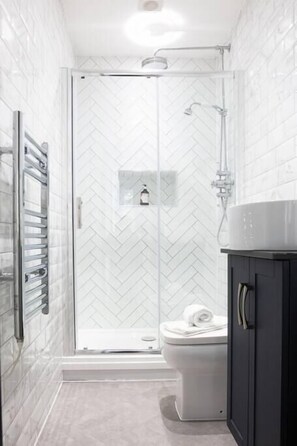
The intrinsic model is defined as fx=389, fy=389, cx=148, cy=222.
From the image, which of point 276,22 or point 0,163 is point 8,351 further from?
point 276,22

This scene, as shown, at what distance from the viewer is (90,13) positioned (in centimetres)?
284

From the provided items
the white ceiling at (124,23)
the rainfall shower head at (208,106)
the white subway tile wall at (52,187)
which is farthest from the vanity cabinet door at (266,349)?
the white ceiling at (124,23)

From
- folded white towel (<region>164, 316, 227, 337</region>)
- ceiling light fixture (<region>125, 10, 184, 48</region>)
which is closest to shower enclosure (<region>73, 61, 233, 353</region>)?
ceiling light fixture (<region>125, 10, 184, 48</region>)

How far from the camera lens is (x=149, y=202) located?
10.9ft

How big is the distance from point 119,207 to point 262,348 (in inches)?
84.2

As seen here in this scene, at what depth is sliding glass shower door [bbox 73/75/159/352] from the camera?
3248 mm

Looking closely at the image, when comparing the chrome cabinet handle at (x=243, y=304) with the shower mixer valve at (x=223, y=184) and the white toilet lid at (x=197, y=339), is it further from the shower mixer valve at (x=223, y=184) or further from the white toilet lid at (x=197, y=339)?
the shower mixer valve at (x=223, y=184)

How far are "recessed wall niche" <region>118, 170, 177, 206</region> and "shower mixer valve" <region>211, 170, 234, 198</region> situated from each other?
371 millimetres

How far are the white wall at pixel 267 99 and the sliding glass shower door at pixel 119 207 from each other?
820mm

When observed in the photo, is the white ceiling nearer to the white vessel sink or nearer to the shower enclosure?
the shower enclosure

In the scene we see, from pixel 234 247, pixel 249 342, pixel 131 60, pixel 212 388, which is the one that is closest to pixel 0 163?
pixel 234 247

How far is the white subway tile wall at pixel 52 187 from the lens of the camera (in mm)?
1460

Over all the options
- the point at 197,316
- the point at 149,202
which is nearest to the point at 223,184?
the point at 149,202

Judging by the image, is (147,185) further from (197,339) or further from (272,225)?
(272,225)
